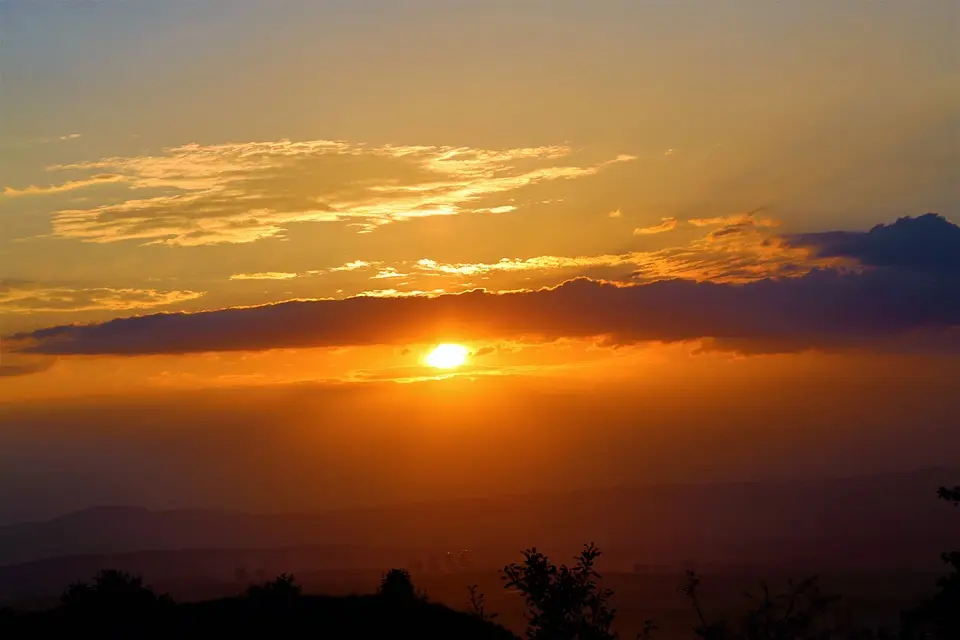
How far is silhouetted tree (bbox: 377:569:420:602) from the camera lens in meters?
44.4

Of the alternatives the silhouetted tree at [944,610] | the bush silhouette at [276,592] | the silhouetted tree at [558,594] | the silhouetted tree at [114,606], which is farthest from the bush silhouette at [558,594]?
the silhouetted tree at [114,606]

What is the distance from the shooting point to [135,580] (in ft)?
145

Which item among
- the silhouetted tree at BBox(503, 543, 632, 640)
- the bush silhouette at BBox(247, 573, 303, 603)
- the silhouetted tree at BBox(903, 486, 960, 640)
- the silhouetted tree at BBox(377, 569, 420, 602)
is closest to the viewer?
the silhouetted tree at BBox(903, 486, 960, 640)

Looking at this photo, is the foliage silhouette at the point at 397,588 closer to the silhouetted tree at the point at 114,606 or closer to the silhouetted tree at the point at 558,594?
the silhouetted tree at the point at 558,594

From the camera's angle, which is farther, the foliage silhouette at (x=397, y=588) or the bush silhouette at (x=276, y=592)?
the foliage silhouette at (x=397, y=588)

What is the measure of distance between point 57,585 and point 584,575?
17611 centimetres

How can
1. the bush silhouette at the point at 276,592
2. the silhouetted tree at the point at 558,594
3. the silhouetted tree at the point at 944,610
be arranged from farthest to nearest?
Result: the silhouetted tree at the point at 558,594
the bush silhouette at the point at 276,592
the silhouetted tree at the point at 944,610

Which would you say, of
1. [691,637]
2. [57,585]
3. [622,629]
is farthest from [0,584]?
[691,637]

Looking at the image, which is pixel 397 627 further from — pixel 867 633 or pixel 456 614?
pixel 867 633

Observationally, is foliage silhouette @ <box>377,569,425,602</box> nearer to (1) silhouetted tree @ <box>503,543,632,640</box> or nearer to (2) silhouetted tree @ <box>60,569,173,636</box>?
(1) silhouetted tree @ <box>503,543,632,640</box>

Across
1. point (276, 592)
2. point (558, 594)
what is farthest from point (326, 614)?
point (558, 594)

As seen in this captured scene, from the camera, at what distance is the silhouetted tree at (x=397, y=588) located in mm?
44406

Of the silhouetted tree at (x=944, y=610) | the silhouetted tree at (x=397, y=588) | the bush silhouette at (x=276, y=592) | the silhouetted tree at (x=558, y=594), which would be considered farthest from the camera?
the silhouetted tree at (x=558, y=594)

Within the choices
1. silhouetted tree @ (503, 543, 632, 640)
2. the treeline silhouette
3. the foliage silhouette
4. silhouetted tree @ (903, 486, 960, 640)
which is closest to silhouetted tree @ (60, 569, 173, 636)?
the treeline silhouette
